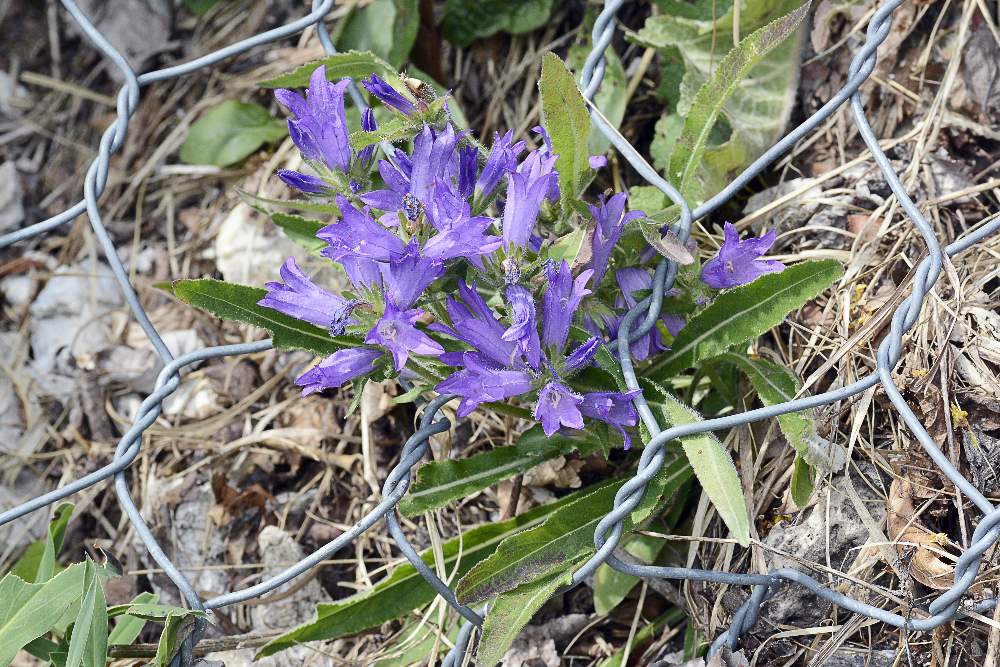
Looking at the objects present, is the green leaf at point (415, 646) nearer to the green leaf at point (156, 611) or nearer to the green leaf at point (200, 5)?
the green leaf at point (156, 611)

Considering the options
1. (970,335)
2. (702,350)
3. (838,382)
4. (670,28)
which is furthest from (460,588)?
(670,28)

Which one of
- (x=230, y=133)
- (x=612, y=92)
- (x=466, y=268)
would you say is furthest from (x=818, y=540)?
(x=230, y=133)

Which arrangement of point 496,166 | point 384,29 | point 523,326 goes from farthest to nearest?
point 384,29
point 496,166
point 523,326

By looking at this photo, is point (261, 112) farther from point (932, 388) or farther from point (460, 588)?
point (932, 388)

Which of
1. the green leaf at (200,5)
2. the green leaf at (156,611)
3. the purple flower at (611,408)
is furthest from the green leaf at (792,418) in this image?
the green leaf at (200,5)

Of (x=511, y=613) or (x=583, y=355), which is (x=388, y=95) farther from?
(x=511, y=613)
